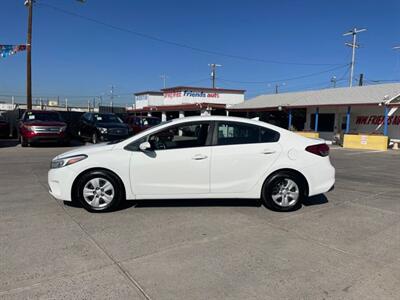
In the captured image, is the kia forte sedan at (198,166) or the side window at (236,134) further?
the side window at (236,134)

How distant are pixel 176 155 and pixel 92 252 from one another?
2018mm

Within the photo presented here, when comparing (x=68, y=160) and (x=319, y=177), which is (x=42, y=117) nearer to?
(x=68, y=160)

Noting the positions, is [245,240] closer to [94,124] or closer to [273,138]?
[273,138]

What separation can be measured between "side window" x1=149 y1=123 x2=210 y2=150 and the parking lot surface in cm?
106

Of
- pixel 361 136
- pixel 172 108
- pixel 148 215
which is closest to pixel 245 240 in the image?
pixel 148 215

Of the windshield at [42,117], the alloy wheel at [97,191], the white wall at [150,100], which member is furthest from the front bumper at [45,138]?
the white wall at [150,100]

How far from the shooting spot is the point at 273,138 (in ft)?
18.8

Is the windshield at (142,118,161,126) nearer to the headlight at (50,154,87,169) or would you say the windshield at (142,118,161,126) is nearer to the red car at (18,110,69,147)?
the red car at (18,110,69,147)

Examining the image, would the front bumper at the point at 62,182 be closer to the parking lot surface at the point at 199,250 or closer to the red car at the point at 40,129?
the parking lot surface at the point at 199,250

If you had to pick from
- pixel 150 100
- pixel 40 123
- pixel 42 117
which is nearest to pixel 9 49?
pixel 42 117

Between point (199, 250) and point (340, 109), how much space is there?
89.6 ft

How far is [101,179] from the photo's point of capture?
17.7 feet

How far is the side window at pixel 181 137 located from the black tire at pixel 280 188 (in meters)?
1.26

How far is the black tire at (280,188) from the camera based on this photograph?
5632 millimetres
